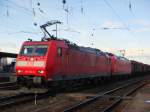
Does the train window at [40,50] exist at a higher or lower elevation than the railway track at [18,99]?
higher

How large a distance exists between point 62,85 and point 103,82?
41.1ft

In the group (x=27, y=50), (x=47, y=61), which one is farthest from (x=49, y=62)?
(x=27, y=50)

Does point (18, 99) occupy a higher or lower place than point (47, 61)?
lower

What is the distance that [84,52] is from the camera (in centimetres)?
2373

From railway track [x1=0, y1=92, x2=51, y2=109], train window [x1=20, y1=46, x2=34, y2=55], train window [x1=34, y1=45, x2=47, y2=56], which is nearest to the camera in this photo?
railway track [x1=0, y1=92, x2=51, y2=109]

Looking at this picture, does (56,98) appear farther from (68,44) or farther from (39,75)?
(68,44)

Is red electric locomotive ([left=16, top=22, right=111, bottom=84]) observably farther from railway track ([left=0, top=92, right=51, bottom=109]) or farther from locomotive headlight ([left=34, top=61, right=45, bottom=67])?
railway track ([left=0, top=92, right=51, bottom=109])

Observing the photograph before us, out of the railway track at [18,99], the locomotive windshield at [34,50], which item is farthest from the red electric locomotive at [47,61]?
the railway track at [18,99]

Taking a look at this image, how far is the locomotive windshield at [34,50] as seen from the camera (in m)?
18.1

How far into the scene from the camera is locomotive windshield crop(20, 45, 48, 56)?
18.1m

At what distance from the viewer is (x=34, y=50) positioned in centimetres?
1845

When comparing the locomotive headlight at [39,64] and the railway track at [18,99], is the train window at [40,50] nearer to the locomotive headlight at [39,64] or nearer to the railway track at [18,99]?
the locomotive headlight at [39,64]

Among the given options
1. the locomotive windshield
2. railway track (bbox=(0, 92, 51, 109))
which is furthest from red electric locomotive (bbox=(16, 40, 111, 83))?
railway track (bbox=(0, 92, 51, 109))

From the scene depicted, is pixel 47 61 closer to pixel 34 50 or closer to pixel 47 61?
pixel 47 61
